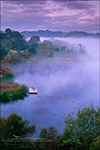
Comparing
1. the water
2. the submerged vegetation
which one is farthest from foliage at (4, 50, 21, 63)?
the submerged vegetation

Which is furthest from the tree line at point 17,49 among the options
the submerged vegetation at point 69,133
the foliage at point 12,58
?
the submerged vegetation at point 69,133

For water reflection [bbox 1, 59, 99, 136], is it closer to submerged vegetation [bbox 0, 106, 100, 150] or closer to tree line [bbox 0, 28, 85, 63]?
submerged vegetation [bbox 0, 106, 100, 150]

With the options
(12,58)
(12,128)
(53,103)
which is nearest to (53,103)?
(53,103)

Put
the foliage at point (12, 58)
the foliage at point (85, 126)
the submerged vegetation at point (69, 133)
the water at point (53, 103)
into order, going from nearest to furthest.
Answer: the submerged vegetation at point (69, 133), the foliage at point (85, 126), the water at point (53, 103), the foliage at point (12, 58)

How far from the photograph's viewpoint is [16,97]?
22.9 meters

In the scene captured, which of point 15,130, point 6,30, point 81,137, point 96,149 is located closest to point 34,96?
point 15,130

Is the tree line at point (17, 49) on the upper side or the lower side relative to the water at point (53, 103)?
upper

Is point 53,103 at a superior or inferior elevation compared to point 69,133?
inferior

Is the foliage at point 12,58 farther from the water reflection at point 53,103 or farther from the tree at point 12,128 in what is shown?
the tree at point 12,128

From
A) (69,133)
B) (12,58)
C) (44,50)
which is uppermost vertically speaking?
(44,50)

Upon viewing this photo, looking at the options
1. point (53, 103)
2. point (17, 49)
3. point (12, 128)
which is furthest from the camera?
point (17, 49)

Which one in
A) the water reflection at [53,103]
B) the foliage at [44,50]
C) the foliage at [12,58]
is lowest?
the water reflection at [53,103]

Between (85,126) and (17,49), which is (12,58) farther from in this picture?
(85,126)

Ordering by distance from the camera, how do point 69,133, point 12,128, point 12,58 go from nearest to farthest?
point 69,133, point 12,128, point 12,58
